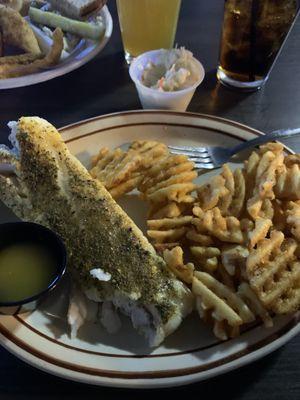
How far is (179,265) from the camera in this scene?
1.25 metres

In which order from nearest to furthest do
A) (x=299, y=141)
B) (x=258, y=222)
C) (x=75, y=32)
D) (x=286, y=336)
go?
(x=286, y=336) < (x=258, y=222) < (x=299, y=141) < (x=75, y=32)

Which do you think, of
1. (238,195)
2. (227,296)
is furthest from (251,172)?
(227,296)

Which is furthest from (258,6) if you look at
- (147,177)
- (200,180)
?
(147,177)

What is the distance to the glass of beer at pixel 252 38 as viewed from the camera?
1821mm

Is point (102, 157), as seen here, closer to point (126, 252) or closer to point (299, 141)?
point (126, 252)

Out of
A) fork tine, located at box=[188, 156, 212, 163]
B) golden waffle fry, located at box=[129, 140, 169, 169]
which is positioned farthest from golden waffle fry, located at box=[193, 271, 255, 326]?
fork tine, located at box=[188, 156, 212, 163]

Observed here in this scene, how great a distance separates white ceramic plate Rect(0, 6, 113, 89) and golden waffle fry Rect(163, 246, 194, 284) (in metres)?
1.17

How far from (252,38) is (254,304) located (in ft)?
4.09

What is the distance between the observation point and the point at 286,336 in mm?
1138

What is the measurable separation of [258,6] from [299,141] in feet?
1.90

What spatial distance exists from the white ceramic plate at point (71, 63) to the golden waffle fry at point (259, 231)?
1.26 meters

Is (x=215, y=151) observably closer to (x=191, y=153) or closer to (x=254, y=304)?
(x=191, y=153)

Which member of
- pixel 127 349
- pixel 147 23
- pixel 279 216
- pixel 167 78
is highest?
pixel 147 23

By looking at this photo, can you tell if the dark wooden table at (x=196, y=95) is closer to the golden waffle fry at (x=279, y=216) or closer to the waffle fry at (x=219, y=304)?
the waffle fry at (x=219, y=304)
